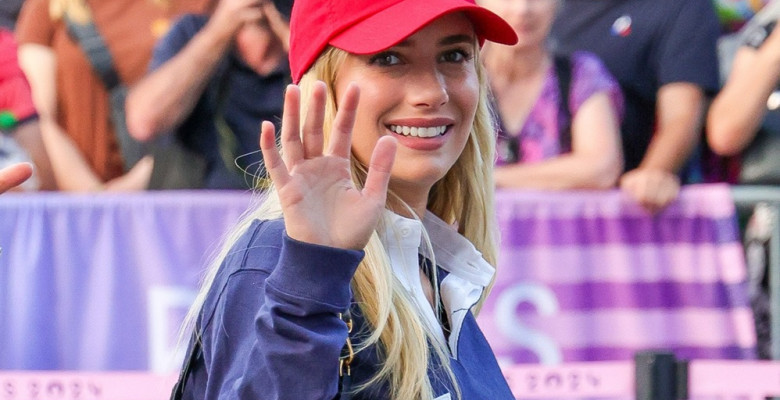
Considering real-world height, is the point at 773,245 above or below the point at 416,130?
below

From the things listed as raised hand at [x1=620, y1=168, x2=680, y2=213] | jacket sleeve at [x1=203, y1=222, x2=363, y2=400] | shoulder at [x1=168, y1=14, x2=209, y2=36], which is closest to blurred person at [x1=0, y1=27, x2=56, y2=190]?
shoulder at [x1=168, y1=14, x2=209, y2=36]

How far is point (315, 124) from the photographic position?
155cm

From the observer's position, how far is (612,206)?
4461 mm

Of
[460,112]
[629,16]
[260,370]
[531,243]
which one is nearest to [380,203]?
[260,370]

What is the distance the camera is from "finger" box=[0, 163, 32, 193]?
1741 mm

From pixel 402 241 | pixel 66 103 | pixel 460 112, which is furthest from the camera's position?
pixel 66 103

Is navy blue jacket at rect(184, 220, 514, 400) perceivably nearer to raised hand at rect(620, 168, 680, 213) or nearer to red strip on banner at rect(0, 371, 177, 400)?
red strip on banner at rect(0, 371, 177, 400)

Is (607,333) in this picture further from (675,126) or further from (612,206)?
(675,126)

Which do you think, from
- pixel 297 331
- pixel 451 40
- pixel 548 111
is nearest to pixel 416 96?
pixel 451 40

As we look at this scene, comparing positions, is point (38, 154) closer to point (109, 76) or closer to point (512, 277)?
point (109, 76)

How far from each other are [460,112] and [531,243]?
2.50 m

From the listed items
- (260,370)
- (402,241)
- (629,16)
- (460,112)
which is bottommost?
(260,370)

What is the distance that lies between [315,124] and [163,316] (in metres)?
3.06

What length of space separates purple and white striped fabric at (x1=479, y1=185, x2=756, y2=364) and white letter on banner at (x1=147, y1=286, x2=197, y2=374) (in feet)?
3.85
